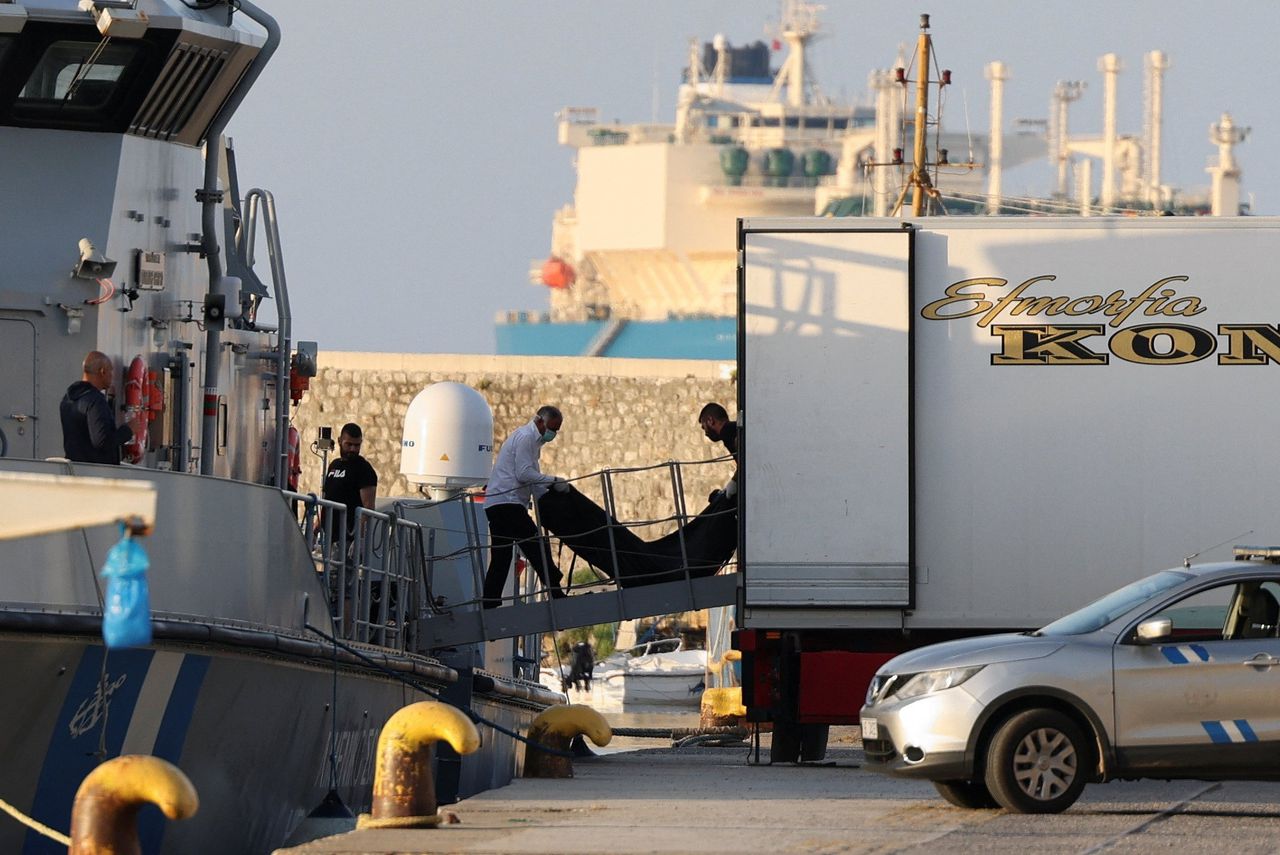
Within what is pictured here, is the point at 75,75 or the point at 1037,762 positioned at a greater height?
the point at 75,75

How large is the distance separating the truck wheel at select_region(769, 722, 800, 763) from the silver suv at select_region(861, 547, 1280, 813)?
3937mm

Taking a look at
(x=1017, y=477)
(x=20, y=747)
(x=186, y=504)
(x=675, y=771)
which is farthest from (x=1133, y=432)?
(x=20, y=747)

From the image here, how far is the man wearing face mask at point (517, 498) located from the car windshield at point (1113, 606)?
5.13 m

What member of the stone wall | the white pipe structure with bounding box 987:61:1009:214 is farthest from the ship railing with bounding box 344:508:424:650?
the white pipe structure with bounding box 987:61:1009:214

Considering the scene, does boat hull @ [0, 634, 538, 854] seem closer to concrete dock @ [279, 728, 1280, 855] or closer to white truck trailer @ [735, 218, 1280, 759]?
concrete dock @ [279, 728, 1280, 855]

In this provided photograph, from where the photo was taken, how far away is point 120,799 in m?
7.70

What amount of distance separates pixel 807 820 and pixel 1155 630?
180 centimetres

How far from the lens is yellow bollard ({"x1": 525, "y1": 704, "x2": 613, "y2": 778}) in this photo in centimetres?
1384

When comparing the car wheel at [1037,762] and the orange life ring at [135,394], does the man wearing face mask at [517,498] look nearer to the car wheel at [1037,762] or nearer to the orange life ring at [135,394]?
the orange life ring at [135,394]

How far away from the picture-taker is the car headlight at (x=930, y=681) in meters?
10.5

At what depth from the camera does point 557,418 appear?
52.0 feet

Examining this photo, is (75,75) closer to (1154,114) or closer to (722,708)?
(722,708)

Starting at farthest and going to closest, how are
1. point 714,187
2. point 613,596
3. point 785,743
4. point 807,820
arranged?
point 714,187 < point 613,596 < point 785,743 < point 807,820

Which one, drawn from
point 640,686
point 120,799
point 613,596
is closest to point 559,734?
point 613,596
